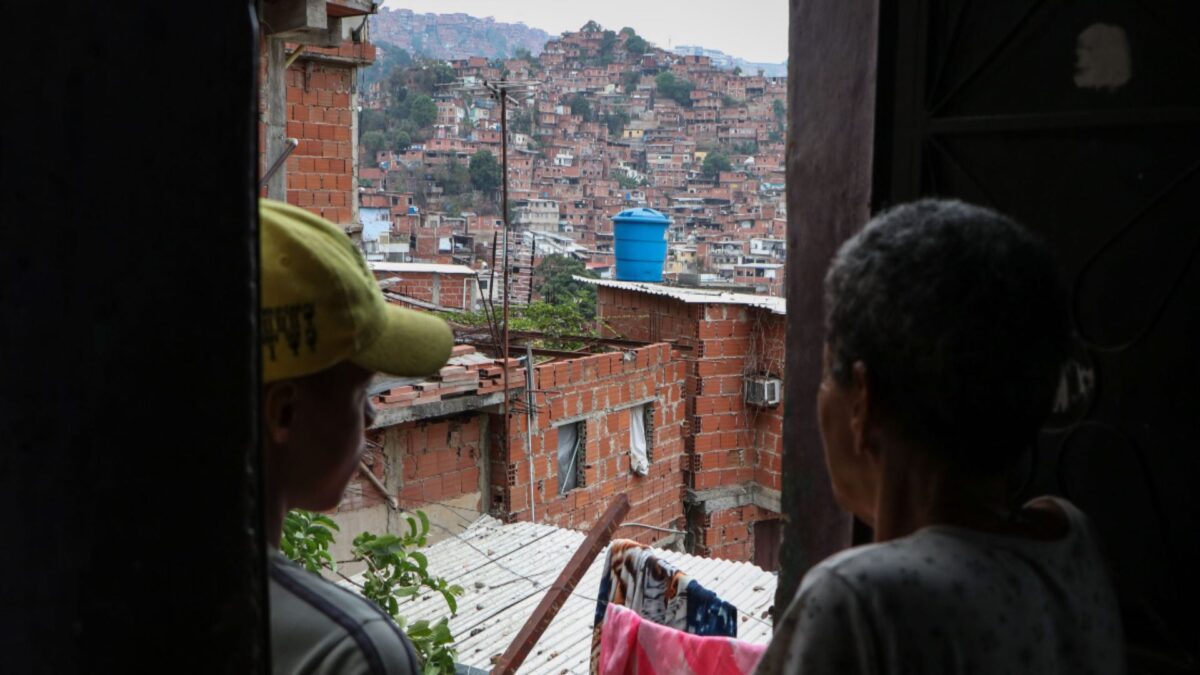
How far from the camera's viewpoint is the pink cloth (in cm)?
Answer: 309

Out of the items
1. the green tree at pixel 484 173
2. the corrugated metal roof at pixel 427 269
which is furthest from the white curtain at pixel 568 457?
the green tree at pixel 484 173

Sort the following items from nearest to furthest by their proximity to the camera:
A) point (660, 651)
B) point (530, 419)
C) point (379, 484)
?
point (660, 651) → point (379, 484) → point (530, 419)

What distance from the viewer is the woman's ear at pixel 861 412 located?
1.10 metres

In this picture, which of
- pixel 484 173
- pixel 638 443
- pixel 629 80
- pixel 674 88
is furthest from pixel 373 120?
pixel 638 443

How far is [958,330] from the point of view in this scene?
1.05 meters

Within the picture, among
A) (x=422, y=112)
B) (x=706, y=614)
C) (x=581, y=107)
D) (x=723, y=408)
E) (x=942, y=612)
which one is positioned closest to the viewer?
(x=942, y=612)

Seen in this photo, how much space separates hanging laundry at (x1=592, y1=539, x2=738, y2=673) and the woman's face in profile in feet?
8.47

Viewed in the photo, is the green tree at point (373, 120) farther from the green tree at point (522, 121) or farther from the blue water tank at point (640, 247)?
the blue water tank at point (640, 247)

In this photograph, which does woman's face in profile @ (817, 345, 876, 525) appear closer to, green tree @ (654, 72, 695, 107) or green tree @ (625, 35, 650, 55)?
green tree @ (654, 72, 695, 107)

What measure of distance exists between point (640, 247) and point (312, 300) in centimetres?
1588

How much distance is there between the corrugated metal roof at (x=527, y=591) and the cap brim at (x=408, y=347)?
5005mm

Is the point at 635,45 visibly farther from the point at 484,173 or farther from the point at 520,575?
the point at 520,575

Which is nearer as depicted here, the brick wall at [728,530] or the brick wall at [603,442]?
the brick wall at [603,442]

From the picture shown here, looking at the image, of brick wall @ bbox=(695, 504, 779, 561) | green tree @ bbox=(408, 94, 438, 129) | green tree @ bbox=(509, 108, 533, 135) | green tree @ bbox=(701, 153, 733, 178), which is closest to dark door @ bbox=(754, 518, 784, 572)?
brick wall @ bbox=(695, 504, 779, 561)
